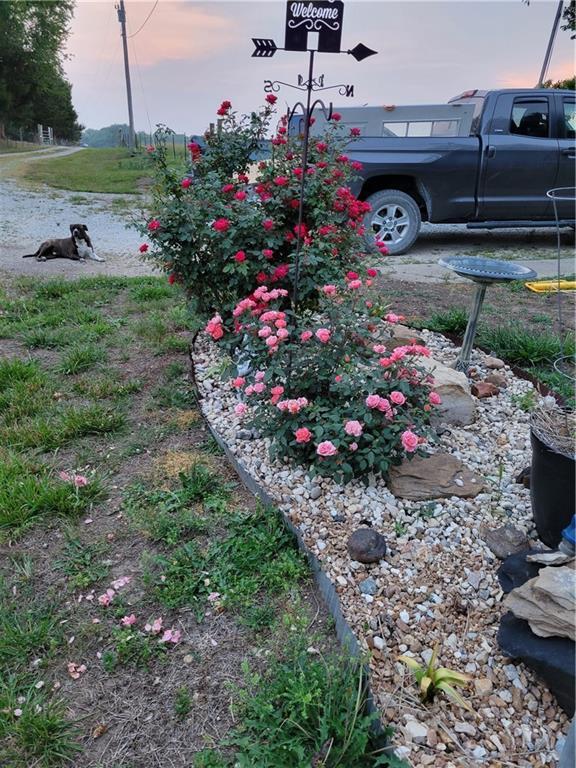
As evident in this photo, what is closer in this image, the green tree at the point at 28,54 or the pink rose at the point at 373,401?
the pink rose at the point at 373,401

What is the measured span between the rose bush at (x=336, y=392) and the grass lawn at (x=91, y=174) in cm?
922

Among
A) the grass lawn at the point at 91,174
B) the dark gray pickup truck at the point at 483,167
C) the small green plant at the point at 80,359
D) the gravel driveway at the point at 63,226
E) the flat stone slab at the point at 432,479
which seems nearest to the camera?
the flat stone slab at the point at 432,479

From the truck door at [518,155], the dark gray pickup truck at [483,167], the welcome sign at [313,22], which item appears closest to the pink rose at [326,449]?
the welcome sign at [313,22]

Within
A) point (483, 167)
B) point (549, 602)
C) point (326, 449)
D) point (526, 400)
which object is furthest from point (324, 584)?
point (483, 167)

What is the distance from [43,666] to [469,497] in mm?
1640

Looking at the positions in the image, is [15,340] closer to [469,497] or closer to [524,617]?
[469,497]

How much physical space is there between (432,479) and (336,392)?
54 centimetres

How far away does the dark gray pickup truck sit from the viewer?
573cm

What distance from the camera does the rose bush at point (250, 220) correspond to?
278 cm

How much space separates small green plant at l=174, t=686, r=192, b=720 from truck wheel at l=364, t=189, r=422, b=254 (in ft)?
16.7

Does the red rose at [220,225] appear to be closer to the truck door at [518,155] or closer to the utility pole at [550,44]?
the truck door at [518,155]

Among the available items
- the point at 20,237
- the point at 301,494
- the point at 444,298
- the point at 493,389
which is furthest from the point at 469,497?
the point at 20,237

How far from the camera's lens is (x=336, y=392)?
2213mm

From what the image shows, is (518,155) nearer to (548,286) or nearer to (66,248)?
(548,286)
